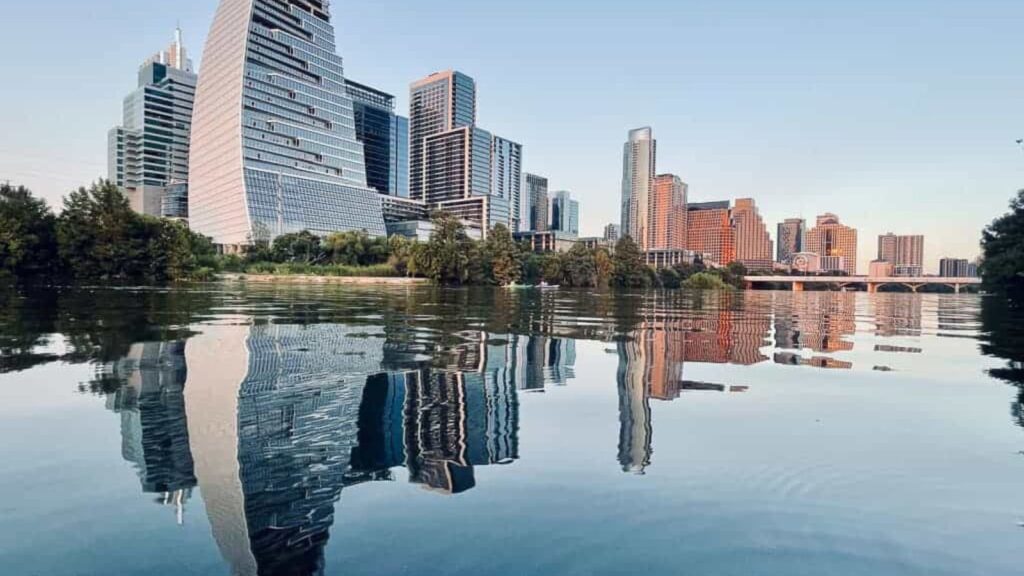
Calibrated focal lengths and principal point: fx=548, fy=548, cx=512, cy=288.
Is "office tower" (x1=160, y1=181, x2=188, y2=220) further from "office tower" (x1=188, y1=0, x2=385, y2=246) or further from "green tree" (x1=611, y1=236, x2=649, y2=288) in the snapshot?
"green tree" (x1=611, y1=236, x2=649, y2=288)

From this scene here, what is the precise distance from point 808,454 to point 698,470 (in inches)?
60.8

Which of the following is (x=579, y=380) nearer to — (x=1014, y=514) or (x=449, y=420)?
(x=449, y=420)

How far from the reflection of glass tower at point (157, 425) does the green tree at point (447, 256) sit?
8417 centimetres

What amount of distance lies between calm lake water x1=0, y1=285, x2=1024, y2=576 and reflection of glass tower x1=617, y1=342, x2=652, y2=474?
48 millimetres

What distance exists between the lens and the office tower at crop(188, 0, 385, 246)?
139500 mm

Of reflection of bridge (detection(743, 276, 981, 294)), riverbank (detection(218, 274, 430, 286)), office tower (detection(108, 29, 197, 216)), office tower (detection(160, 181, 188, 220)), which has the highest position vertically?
office tower (detection(108, 29, 197, 216))

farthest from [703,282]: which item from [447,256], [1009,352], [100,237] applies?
[1009,352]

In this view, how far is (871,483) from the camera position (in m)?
5.20

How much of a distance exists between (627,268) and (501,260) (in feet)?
132

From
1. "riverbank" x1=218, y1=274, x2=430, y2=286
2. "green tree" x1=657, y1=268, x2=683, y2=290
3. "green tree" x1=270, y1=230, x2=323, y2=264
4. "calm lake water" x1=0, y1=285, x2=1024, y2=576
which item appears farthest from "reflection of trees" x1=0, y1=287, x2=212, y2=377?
"green tree" x1=657, y1=268, x2=683, y2=290

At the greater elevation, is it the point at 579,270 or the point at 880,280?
the point at 579,270

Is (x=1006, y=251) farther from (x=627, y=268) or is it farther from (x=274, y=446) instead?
(x=627, y=268)

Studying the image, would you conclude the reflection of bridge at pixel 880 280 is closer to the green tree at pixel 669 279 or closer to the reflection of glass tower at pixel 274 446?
the green tree at pixel 669 279

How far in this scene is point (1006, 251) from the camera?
5038cm
